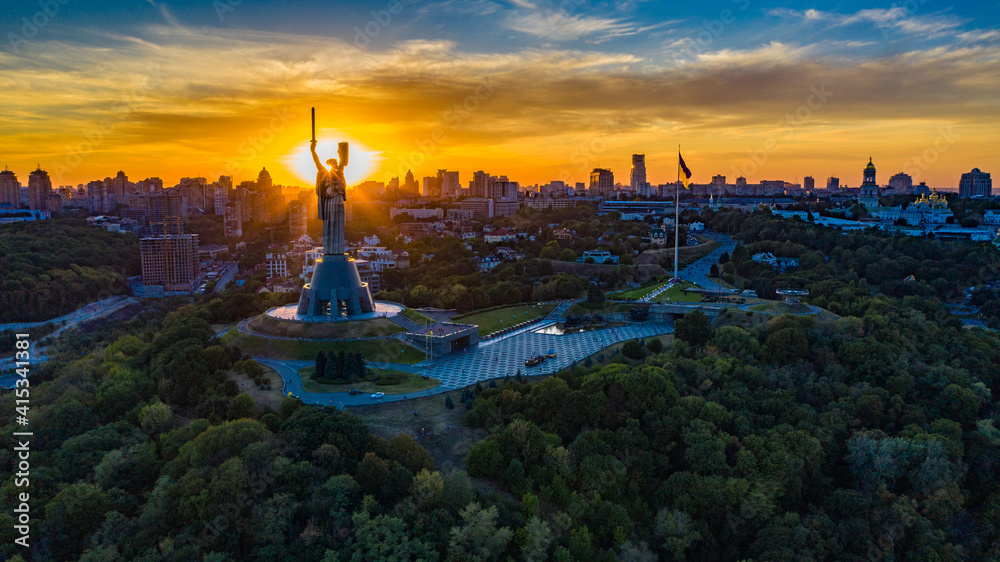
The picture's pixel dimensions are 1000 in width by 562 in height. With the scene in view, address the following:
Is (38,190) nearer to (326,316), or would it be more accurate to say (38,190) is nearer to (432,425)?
(326,316)

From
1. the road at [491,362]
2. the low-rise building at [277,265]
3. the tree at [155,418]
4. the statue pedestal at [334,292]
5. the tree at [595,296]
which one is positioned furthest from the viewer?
the low-rise building at [277,265]

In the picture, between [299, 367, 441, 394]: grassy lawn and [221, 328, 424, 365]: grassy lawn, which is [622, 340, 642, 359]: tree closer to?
[299, 367, 441, 394]: grassy lawn

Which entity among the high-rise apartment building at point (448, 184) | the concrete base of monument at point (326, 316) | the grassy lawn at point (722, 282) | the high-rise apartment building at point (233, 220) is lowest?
the concrete base of monument at point (326, 316)

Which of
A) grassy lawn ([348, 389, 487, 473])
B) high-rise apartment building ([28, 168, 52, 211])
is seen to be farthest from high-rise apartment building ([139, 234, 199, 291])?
grassy lawn ([348, 389, 487, 473])

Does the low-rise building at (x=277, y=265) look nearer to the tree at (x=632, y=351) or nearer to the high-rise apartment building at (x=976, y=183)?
the tree at (x=632, y=351)

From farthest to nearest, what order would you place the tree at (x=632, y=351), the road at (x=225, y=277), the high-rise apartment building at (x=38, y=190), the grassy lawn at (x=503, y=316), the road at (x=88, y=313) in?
the high-rise apartment building at (x=38, y=190), the road at (x=225, y=277), the road at (x=88, y=313), the grassy lawn at (x=503, y=316), the tree at (x=632, y=351)

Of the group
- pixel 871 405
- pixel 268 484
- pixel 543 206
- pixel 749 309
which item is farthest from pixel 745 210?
pixel 268 484

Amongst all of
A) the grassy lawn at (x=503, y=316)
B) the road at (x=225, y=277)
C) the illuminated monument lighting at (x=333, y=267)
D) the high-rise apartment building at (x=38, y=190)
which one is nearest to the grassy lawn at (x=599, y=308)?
the grassy lawn at (x=503, y=316)

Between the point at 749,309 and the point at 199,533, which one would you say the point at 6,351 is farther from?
the point at 749,309
